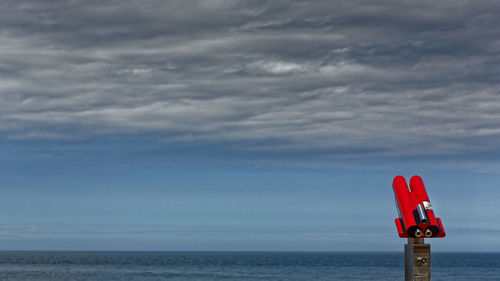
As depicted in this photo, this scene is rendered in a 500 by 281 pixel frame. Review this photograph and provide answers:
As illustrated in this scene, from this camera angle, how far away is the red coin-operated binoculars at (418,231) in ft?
40.8

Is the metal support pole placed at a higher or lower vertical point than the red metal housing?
lower

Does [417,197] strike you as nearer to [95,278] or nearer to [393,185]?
[393,185]

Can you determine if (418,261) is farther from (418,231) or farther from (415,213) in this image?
(415,213)

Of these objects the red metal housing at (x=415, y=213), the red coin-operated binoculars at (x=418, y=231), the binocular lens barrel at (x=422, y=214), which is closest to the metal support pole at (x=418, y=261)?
the red coin-operated binoculars at (x=418, y=231)

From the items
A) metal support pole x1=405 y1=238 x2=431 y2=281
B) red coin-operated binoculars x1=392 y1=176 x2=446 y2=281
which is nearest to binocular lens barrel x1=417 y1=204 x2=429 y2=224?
red coin-operated binoculars x1=392 y1=176 x2=446 y2=281

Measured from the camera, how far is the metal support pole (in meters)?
12.4

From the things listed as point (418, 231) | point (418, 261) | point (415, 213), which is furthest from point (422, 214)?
point (418, 261)

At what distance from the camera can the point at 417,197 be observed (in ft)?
42.4

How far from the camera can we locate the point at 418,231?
12.5 metres

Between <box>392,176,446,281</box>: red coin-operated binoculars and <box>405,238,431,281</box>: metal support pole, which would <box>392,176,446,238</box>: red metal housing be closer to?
<box>392,176,446,281</box>: red coin-operated binoculars

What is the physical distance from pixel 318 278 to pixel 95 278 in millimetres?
26469

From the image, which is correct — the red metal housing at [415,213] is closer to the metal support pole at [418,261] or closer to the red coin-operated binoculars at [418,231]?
the red coin-operated binoculars at [418,231]

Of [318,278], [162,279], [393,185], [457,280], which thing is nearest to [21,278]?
[162,279]

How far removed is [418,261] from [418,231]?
50cm
